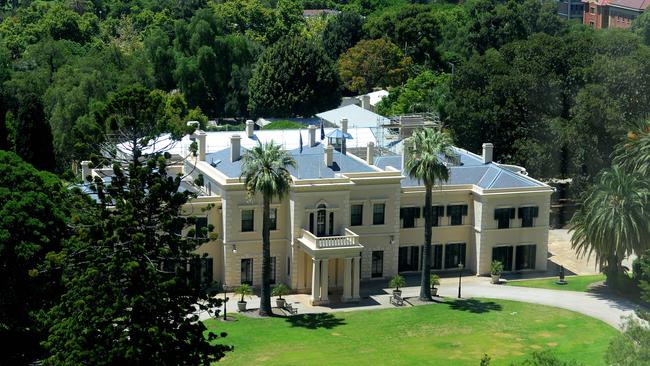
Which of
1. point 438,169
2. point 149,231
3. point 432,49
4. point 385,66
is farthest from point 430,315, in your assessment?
point 432,49

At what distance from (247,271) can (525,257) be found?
1756 centimetres

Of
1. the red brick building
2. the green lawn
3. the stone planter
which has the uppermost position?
the red brick building

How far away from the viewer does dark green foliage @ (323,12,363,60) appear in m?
139

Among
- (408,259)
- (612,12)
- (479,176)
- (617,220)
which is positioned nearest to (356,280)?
(408,259)

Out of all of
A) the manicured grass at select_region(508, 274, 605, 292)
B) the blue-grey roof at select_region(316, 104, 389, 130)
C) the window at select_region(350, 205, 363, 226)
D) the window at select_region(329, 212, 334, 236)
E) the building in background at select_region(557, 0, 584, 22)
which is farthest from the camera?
the building in background at select_region(557, 0, 584, 22)

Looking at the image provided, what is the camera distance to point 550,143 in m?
85.9

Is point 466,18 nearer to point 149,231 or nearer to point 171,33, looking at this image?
point 171,33

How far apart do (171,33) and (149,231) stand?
8879cm

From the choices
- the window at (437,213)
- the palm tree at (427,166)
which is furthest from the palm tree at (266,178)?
the window at (437,213)

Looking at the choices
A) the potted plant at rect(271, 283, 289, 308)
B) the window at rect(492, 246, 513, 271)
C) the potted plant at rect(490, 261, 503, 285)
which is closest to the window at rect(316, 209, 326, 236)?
the potted plant at rect(271, 283, 289, 308)

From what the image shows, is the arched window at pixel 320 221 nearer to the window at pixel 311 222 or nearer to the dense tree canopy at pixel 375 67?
the window at pixel 311 222

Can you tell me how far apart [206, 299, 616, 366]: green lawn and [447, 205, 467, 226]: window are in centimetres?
741

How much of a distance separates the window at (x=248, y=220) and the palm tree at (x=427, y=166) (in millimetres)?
9428

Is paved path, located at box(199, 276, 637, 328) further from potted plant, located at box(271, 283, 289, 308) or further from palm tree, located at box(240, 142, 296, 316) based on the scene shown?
palm tree, located at box(240, 142, 296, 316)
